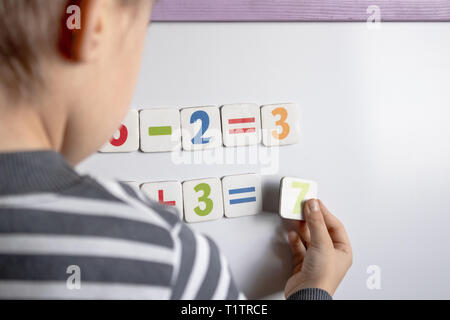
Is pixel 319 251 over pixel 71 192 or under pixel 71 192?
under

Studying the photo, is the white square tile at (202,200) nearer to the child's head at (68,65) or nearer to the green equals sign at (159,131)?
the green equals sign at (159,131)

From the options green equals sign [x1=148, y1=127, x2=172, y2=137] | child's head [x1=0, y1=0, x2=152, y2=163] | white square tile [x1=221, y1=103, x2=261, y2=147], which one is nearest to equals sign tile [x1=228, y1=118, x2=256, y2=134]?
white square tile [x1=221, y1=103, x2=261, y2=147]

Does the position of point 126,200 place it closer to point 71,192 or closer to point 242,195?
point 71,192

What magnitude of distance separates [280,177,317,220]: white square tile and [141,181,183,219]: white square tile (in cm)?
17

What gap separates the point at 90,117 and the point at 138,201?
0.31 feet

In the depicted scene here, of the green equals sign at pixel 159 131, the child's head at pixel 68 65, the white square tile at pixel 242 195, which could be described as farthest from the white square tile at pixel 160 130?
the child's head at pixel 68 65

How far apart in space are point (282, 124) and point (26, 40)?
1.45ft

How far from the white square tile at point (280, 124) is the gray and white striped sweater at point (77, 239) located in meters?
0.36

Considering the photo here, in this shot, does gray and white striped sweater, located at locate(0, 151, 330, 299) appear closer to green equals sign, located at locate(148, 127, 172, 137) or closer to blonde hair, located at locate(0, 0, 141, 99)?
blonde hair, located at locate(0, 0, 141, 99)

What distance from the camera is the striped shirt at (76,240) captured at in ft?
1.02

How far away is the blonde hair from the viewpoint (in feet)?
1.03

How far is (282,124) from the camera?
2.23ft

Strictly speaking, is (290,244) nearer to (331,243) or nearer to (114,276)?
(331,243)

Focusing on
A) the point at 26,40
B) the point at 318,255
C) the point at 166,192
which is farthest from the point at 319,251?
the point at 26,40
